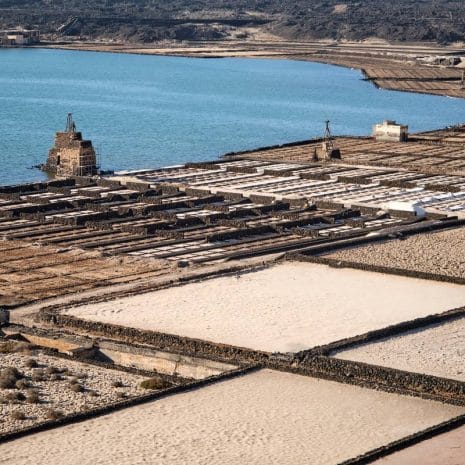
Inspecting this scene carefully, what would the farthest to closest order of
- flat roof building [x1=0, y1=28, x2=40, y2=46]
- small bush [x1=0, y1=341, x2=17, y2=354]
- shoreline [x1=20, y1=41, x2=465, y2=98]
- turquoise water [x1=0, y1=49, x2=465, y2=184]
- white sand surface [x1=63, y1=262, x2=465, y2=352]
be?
flat roof building [x1=0, y1=28, x2=40, y2=46], shoreline [x1=20, y1=41, x2=465, y2=98], turquoise water [x1=0, y1=49, x2=465, y2=184], white sand surface [x1=63, y1=262, x2=465, y2=352], small bush [x1=0, y1=341, x2=17, y2=354]

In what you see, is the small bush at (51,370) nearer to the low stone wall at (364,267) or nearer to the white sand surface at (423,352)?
the white sand surface at (423,352)

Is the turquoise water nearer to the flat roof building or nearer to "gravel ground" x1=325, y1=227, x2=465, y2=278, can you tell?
the flat roof building

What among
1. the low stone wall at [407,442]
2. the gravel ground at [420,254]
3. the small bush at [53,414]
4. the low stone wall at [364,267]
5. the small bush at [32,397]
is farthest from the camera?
the gravel ground at [420,254]

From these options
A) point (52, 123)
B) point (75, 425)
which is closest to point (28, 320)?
point (75, 425)

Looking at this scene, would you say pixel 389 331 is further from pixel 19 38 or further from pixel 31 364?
pixel 19 38

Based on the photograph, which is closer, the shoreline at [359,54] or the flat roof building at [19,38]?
the shoreline at [359,54]

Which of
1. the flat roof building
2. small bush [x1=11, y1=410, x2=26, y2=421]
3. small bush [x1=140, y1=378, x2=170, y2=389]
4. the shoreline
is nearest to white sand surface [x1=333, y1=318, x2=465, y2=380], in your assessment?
small bush [x1=140, y1=378, x2=170, y2=389]

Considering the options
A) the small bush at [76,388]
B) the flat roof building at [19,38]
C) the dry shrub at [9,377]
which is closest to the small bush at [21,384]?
the dry shrub at [9,377]
